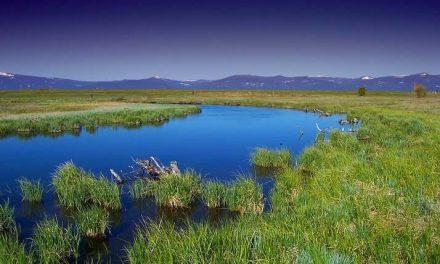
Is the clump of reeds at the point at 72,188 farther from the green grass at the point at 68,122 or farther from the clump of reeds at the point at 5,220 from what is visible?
the green grass at the point at 68,122

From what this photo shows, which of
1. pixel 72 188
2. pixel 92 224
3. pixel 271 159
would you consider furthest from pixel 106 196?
pixel 271 159

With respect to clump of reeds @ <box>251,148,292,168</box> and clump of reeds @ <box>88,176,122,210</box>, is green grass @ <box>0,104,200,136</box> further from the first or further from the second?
clump of reeds @ <box>88,176,122,210</box>

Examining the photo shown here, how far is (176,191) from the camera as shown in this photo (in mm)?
15094

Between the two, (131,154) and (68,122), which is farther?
(68,122)

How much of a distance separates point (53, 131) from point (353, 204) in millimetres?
35247

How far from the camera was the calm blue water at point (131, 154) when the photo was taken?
1401 cm

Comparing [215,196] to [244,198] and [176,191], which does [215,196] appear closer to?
[244,198]

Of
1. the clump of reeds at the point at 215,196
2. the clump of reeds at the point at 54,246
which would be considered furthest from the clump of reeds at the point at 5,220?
the clump of reeds at the point at 215,196

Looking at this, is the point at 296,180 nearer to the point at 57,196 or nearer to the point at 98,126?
the point at 57,196

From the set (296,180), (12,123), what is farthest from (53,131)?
(296,180)

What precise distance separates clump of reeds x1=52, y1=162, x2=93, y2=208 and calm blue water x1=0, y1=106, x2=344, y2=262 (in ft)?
1.52

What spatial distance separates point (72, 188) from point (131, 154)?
12785 mm

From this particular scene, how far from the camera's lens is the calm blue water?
14008 mm

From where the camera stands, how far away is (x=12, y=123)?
1580 inches
